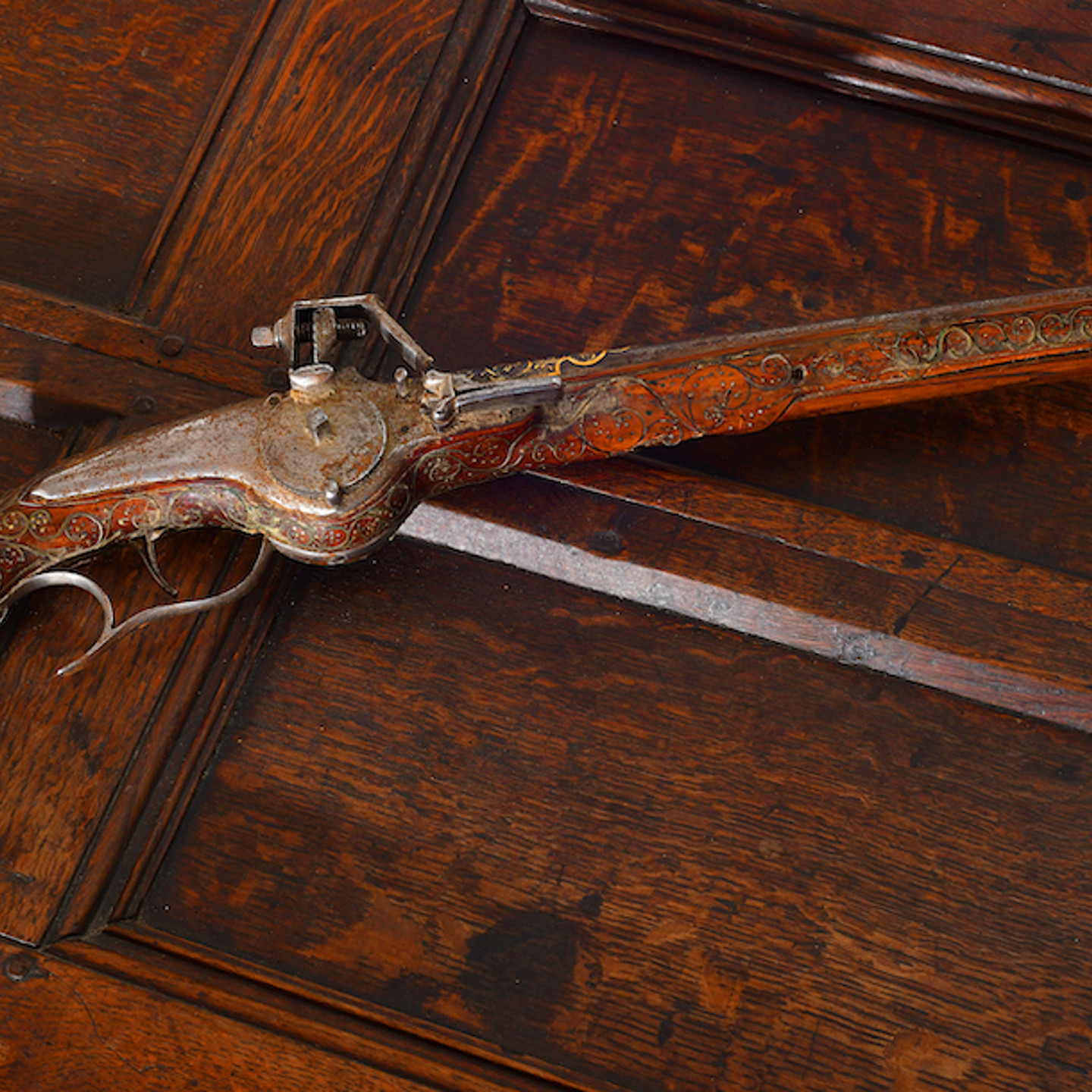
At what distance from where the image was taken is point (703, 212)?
1.80 meters

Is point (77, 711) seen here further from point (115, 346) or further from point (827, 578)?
point (827, 578)

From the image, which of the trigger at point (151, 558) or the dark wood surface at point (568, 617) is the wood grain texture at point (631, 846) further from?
the trigger at point (151, 558)

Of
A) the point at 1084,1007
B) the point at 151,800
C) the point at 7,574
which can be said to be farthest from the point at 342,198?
the point at 1084,1007

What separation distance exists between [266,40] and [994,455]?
1502mm

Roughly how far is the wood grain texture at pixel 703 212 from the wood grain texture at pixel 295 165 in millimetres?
167

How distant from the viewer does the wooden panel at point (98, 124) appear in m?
1.76

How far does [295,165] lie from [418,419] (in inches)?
28.0

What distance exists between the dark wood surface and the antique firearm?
18 centimetres

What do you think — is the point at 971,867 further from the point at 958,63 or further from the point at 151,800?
the point at 958,63

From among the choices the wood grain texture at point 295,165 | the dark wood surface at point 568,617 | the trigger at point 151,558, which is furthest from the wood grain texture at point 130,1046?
the wood grain texture at point 295,165

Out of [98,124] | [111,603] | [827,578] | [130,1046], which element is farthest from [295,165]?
[130,1046]

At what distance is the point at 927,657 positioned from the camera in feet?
5.13

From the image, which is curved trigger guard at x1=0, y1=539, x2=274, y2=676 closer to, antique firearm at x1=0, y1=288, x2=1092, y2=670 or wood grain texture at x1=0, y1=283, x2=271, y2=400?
antique firearm at x1=0, y1=288, x2=1092, y2=670

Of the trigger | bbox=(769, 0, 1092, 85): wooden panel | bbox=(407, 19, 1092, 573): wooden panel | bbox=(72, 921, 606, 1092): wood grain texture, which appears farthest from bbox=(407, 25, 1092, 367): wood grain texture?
bbox=(72, 921, 606, 1092): wood grain texture
